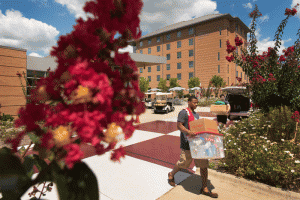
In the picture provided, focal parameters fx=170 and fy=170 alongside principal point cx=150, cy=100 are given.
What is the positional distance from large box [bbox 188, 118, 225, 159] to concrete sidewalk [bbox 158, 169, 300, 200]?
92cm

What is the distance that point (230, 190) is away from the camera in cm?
341

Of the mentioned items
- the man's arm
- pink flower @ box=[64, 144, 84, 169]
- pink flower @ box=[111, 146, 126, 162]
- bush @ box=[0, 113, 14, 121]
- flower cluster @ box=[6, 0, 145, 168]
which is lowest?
bush @ box=[0, 113, 14, 121]

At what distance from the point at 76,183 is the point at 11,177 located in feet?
0.83

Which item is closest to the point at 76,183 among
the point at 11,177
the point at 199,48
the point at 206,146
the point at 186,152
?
the point at 11,177

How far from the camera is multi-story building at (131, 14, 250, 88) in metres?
39.1

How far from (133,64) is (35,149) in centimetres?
53

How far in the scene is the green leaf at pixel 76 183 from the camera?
578mm

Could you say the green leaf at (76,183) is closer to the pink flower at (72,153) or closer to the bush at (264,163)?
the pink flower at (72,153)

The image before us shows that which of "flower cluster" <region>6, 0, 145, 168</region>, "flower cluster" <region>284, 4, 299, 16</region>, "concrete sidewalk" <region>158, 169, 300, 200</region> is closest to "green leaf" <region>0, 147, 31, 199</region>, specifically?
"flower cluster" <region>6, 0, 145, 168</region>

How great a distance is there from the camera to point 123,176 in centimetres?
389

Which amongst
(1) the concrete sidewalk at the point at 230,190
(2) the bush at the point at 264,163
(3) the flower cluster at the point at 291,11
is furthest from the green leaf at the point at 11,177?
(3) the flower cluster at the point at 291,11

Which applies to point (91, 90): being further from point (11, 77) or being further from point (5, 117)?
point (11, 77)

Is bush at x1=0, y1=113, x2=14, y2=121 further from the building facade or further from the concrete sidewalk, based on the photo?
the concrete sidewalk

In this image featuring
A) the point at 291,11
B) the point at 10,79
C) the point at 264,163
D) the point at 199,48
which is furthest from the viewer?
the point at 199,48
